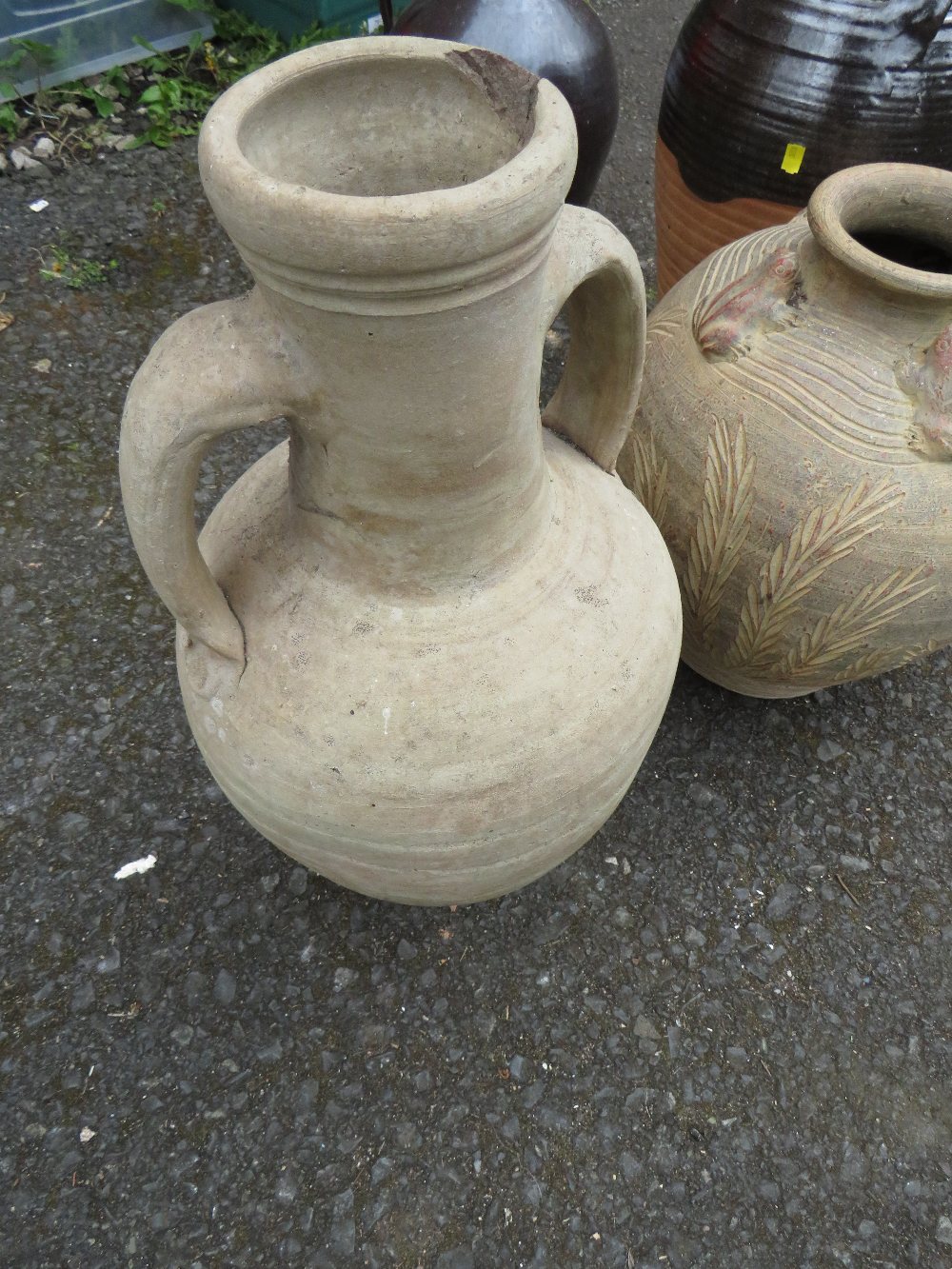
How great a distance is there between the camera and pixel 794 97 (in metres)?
2.06

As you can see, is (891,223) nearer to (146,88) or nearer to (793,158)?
(793,158)

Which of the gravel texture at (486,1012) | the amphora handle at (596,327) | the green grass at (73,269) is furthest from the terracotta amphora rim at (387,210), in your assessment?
the green grass at (73,269)

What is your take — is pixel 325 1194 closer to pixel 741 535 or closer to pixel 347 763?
pixel 347 763

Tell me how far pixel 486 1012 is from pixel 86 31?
142 inches

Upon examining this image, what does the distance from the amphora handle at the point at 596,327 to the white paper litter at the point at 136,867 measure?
43.2 inches

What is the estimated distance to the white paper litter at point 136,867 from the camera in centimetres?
178

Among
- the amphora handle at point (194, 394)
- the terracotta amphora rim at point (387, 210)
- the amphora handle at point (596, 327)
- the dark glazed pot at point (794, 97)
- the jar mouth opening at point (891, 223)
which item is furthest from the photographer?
the dark glazed pot at point (794, 97)

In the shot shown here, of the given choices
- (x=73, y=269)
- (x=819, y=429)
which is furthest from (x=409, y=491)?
(x=73, y=269)

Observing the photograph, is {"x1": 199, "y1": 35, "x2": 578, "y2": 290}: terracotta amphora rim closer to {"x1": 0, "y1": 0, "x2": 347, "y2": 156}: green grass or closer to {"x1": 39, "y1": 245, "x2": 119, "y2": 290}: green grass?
{"x1": 39, "y1": 245, "x2": 119, "y2": 290}: green grass

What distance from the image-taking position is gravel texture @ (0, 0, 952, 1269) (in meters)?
1.48

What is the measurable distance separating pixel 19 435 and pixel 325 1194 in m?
1.98

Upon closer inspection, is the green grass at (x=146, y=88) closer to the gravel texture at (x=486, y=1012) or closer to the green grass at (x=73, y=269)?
the green grass at (x=73, y=269)

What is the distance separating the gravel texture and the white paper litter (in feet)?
0.04

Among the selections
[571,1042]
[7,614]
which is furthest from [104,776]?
[571,1042]
